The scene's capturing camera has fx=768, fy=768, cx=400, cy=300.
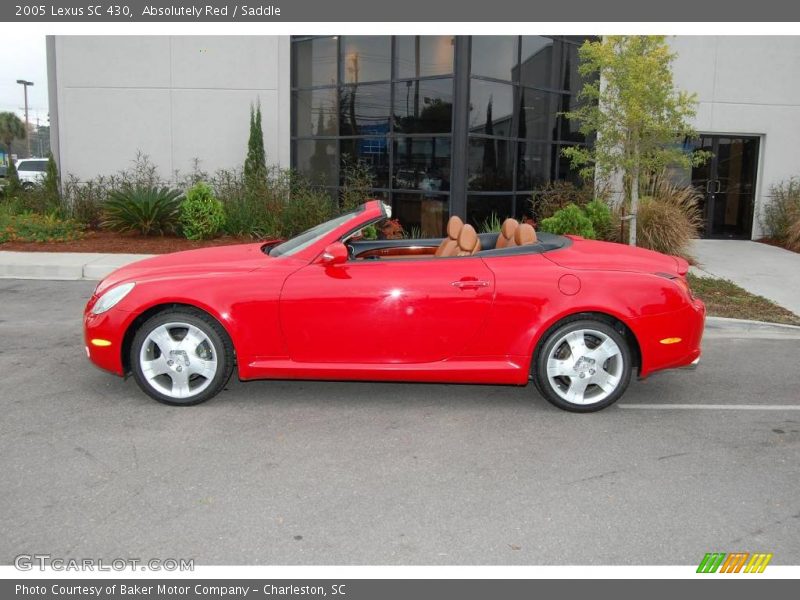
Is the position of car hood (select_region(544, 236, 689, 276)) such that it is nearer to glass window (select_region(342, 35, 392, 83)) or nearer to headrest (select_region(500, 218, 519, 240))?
headrest (select_region(500, 218, 519, 240))

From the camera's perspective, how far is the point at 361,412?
17.6 ft

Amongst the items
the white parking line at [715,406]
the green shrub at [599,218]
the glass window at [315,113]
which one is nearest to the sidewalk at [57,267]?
the glass window at [315,113]

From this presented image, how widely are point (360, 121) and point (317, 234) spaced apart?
10603mm

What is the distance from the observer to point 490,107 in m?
14.9

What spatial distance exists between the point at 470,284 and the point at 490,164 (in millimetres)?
10118

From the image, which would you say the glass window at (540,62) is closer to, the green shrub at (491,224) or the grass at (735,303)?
the green shrub at (491,224)

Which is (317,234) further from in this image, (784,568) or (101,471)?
(784,568)

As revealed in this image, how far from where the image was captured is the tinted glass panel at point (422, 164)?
1489cm

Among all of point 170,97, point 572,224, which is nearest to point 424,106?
point 572,224

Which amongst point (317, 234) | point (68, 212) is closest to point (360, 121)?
point (68, 212)

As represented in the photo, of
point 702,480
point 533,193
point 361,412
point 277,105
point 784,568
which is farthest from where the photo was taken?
point 277,105

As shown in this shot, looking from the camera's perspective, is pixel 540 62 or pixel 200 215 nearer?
pixel 200 215

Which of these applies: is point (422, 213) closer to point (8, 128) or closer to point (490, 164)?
point (490, 164)

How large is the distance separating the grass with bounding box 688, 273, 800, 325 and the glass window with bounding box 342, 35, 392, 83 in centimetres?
754
